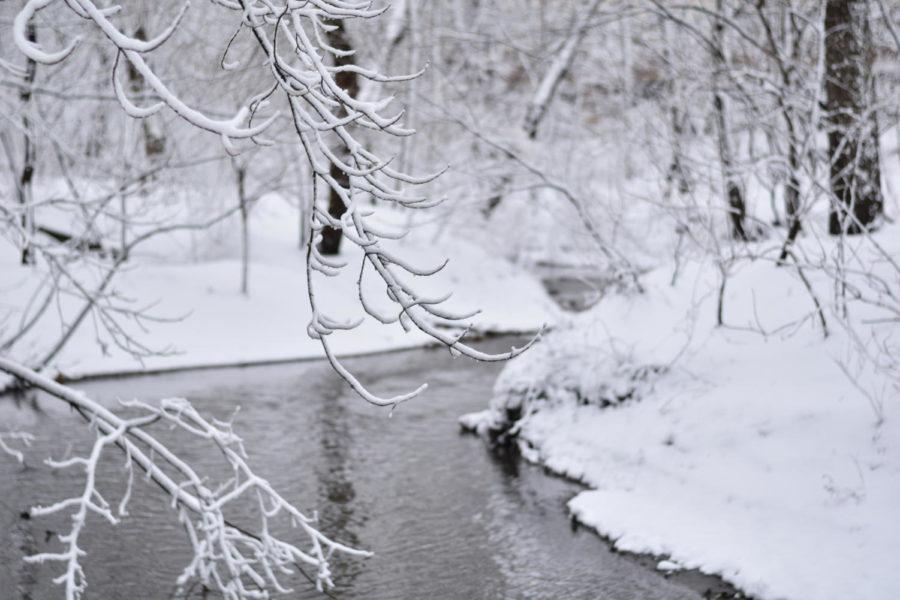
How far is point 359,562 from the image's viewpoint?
815 centimetres

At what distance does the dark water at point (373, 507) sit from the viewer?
7699 millimetres

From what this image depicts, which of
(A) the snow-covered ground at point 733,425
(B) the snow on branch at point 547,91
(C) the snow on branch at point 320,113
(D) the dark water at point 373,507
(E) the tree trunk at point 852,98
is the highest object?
(B) the snow on branch at point 547,91

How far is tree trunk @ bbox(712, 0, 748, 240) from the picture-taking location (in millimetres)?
11305

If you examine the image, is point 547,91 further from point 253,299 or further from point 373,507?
point 373,507

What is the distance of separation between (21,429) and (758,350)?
29.4ft

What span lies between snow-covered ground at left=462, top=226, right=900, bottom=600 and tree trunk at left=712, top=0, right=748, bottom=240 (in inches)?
38.5

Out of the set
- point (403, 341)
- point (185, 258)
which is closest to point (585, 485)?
point (403, 341)

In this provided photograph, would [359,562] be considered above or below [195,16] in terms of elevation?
below

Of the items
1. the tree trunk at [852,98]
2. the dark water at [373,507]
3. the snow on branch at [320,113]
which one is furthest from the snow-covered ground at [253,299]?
the snow on branch at [320,113]

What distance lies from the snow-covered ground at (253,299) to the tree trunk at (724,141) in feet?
9.36

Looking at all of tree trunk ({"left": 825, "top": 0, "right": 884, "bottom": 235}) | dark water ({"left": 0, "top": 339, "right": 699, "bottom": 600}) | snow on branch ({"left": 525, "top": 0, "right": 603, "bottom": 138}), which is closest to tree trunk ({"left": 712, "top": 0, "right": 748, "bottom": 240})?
tree trunk ({"left": 825, "top": 0, "right": 884, "bottom": 235})

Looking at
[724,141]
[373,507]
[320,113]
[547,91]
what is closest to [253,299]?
[547,91]

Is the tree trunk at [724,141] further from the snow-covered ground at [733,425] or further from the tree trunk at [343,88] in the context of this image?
the tree trunk at [343,88]

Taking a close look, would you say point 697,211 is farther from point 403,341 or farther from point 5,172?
point 5,172
